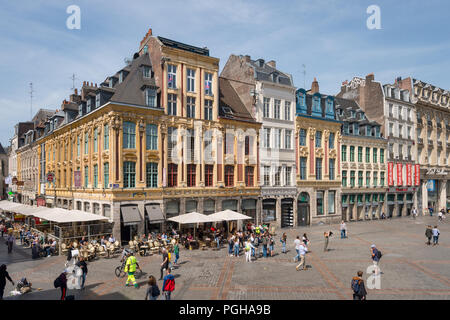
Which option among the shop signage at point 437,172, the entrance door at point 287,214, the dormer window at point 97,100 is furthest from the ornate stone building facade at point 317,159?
the shop signage at point 437,172

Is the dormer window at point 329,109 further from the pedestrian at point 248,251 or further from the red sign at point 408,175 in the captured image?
the pedestrian at point 248,251

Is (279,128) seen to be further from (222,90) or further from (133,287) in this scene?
(133,287)

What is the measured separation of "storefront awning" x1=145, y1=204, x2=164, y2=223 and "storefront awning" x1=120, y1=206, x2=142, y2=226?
95 cm

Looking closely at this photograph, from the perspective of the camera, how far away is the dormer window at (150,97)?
31.4 m

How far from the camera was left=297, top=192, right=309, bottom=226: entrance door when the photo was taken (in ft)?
140

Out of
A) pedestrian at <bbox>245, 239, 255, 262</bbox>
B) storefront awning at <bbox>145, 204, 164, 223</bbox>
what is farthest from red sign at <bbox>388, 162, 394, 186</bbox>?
pedestrian at <bbox>245, 239, 255, 262</bbox>

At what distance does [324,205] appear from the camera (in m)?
45.2

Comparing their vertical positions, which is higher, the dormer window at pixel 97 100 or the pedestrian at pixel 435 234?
the dormer window at pixel 97 100

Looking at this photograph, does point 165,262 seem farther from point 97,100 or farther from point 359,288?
point 97,100

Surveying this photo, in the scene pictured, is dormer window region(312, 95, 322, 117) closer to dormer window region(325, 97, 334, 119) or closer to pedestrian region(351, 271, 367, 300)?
dormer window region(325, 97, 334, 119)

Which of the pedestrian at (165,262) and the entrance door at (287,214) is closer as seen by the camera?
the pedestrian at (165,262)

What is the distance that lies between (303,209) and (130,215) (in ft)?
74.1

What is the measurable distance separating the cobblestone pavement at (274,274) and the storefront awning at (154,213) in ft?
15.9
